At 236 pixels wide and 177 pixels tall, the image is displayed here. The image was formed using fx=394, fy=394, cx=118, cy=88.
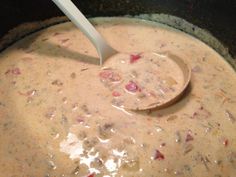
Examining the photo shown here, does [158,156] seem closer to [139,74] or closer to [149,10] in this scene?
[139,74]

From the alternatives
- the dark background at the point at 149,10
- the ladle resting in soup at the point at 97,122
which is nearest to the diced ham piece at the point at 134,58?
the ladle resting in soup at the point at 97,122

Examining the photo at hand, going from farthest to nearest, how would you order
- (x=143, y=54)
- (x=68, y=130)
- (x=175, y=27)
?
(x=175, y=27), (x=143, y=54), (x=68, y=130)

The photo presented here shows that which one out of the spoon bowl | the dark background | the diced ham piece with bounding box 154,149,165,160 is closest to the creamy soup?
the spoon bowl

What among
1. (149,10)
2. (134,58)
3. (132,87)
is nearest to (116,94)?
(132,87)

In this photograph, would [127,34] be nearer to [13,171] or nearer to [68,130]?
[68,130]

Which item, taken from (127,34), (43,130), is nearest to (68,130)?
(43,130)

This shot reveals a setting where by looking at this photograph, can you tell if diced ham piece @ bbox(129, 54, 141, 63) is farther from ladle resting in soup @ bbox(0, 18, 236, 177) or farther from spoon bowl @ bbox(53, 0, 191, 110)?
ladle resting in soup @ bbox(0, 18, 236, 177)
